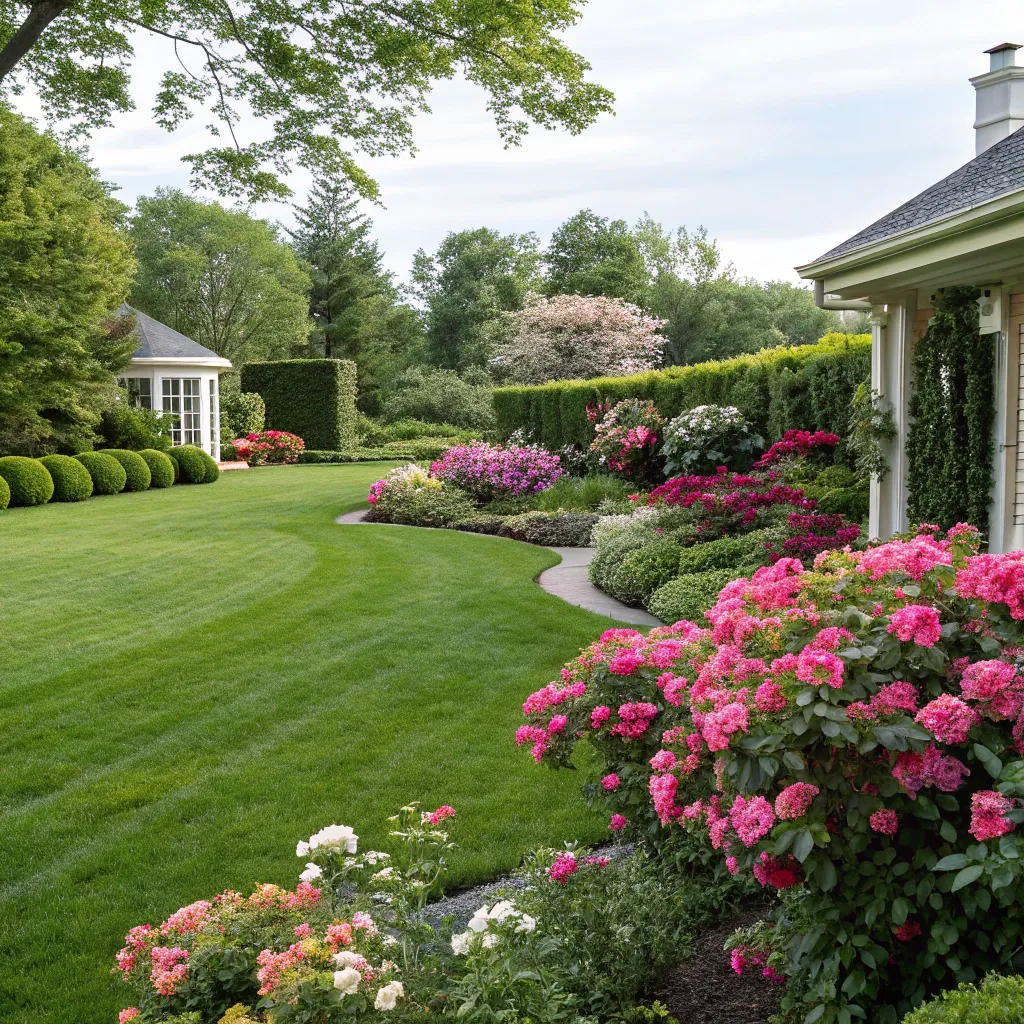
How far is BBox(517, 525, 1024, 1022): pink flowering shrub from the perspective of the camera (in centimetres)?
199

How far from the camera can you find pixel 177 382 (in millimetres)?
23109

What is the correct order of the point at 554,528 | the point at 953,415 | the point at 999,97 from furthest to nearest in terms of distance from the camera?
the point at 554,528 < the point at 999,97 < the point at 953,415

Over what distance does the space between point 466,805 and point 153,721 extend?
7.31 feet

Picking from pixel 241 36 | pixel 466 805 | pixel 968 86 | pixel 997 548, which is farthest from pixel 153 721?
pixel 968 86

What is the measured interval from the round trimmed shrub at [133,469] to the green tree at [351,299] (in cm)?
2247

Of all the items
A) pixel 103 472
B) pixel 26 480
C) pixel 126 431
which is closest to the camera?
pixel 26 480

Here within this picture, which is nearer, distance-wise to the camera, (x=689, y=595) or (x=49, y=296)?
(x=689, y=595)

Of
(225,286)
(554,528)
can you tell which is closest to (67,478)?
(554,528)

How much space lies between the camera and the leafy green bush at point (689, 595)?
685 centimetres

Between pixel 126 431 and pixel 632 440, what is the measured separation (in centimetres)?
1159

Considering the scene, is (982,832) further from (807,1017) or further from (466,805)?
(466,805)

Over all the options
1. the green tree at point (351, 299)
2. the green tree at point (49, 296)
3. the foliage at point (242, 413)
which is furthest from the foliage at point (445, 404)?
the green tree at point (49, 296)

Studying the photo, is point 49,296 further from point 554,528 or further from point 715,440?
point 715,440

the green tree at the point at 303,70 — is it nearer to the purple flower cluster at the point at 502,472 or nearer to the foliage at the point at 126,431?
the purple flower cluster at the point at 502,472
